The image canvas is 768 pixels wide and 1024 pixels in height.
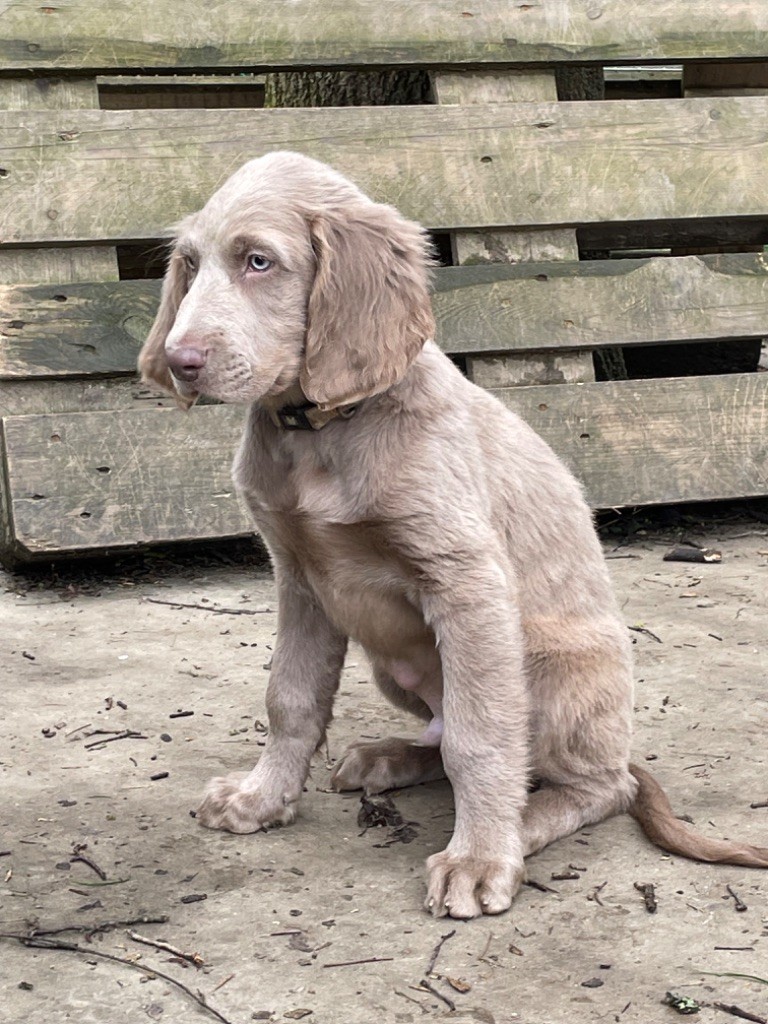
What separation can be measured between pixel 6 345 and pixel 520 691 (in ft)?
9.72

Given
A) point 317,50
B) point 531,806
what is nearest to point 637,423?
point 317,50

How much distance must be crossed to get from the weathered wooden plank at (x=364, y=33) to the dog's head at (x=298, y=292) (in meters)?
2.59

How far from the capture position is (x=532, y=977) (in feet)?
8.65

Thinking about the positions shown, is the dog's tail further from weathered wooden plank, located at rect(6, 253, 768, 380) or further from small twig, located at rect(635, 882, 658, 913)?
weathered wooden plank, located at rect(6, 253, 768, 380)

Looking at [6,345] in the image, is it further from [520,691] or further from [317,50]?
[520,691]

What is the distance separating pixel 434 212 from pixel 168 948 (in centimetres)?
361

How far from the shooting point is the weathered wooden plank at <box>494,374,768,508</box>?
584 cm

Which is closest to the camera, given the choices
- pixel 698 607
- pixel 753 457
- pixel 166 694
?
pixel 166 694

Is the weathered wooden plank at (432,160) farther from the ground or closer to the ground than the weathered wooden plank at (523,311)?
farther from the ground

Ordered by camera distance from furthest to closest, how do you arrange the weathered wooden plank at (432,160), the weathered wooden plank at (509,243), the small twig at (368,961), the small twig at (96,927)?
the weathered wooden plank at (509,243) < the weathered wooden plank at (432,160) < the small twig at (96,927) < the small twig at (368,961)

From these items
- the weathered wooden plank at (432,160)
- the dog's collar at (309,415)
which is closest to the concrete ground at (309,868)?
the dog's collar at (309,415)

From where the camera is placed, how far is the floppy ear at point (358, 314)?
3.03 metres

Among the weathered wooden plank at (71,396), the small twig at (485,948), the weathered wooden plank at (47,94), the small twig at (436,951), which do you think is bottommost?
the small twig at (485,948)

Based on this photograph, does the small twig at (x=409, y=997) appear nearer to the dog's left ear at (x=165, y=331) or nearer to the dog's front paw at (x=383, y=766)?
the dog's front paw at (x=383, y=766)
